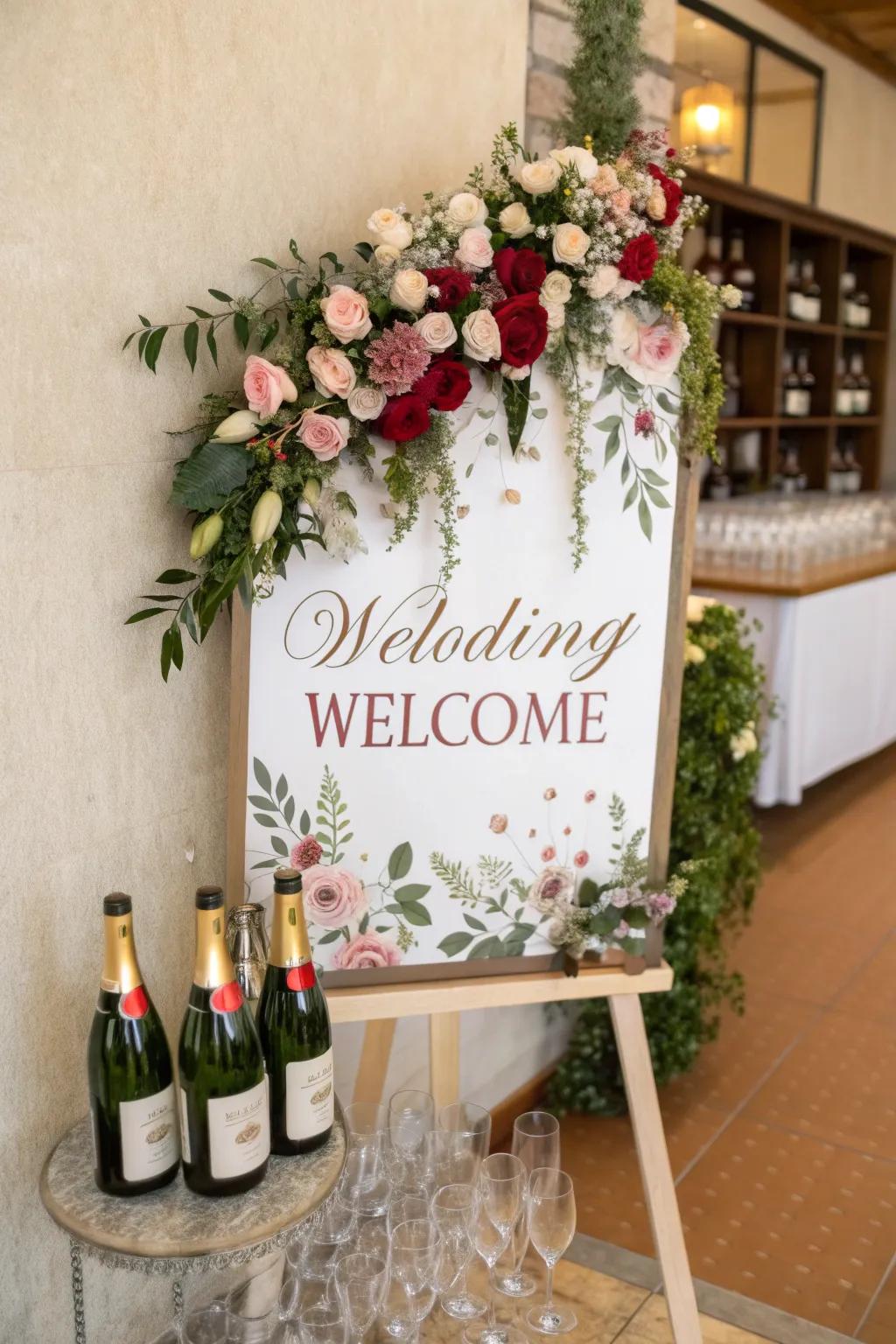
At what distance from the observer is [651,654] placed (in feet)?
5.89

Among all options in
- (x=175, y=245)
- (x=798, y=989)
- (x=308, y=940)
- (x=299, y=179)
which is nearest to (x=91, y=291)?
(x=175, y=245)

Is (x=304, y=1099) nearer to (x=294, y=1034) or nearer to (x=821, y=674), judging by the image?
(x=294, y=1034)

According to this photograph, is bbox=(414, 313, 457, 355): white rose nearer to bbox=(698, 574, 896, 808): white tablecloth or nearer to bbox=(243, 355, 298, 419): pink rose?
bbox=(243, 355, 298, 419): pink rose

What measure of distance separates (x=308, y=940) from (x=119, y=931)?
0.90 ft

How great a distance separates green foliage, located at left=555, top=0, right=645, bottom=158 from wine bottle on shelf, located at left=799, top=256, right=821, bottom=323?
527cm

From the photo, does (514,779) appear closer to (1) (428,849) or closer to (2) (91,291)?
(1) (428,849)

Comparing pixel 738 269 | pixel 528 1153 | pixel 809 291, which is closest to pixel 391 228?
pixel 528 1153

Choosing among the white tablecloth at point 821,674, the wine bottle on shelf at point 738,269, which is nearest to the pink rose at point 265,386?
the white tablecloth at point 821,674

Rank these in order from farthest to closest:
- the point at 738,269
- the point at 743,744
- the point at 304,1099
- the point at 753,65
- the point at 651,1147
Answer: the point at 738,269, the point at 753,65, the point at 743,744, the point at 651,1147, the point at 304,1099

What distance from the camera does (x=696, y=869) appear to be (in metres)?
2.70

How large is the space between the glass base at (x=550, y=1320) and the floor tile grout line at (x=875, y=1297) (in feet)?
2.22

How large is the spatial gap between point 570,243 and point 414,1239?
4.35 feet

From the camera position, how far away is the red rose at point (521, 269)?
1.58 meters

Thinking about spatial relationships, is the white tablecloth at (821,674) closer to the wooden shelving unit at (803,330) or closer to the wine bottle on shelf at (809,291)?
the wooden shelving unit at (803,330)
